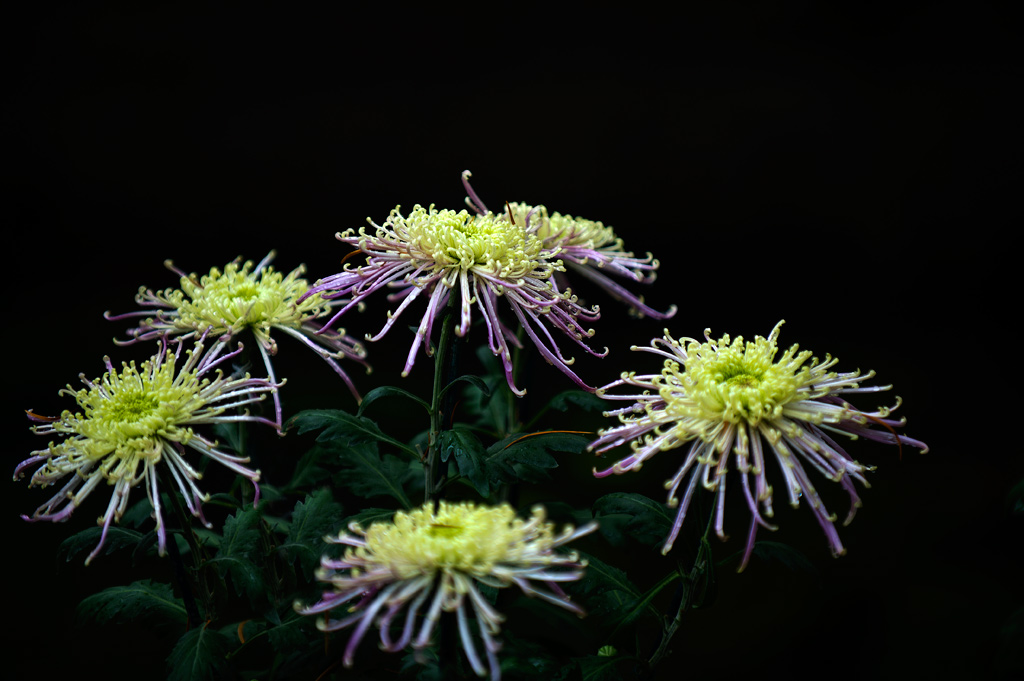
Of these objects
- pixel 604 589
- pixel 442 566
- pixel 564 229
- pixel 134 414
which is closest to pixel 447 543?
pixel 442 566

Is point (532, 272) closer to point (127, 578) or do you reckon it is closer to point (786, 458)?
point (786, 458)

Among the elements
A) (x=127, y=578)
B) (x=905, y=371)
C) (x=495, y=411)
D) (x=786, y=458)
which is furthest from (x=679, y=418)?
(x=905, y=371)

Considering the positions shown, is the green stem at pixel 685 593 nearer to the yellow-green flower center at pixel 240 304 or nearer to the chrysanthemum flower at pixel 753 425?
the chrysanthemum flower at pixel 753 425

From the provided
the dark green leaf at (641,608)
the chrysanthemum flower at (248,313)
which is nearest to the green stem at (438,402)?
the chrysanthemum flower at (248,313)

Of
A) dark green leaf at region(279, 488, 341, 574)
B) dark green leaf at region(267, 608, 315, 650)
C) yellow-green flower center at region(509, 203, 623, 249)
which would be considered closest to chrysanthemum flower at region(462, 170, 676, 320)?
yellow-green flower center at region(509, 203, 623, 249)

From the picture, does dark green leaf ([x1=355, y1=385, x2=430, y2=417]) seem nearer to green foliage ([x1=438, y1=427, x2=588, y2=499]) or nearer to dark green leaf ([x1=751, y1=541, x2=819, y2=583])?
green foliage ([x1=438, y1=427, x2=588, y2=499])

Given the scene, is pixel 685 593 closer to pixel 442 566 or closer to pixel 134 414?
pixel 442 566
